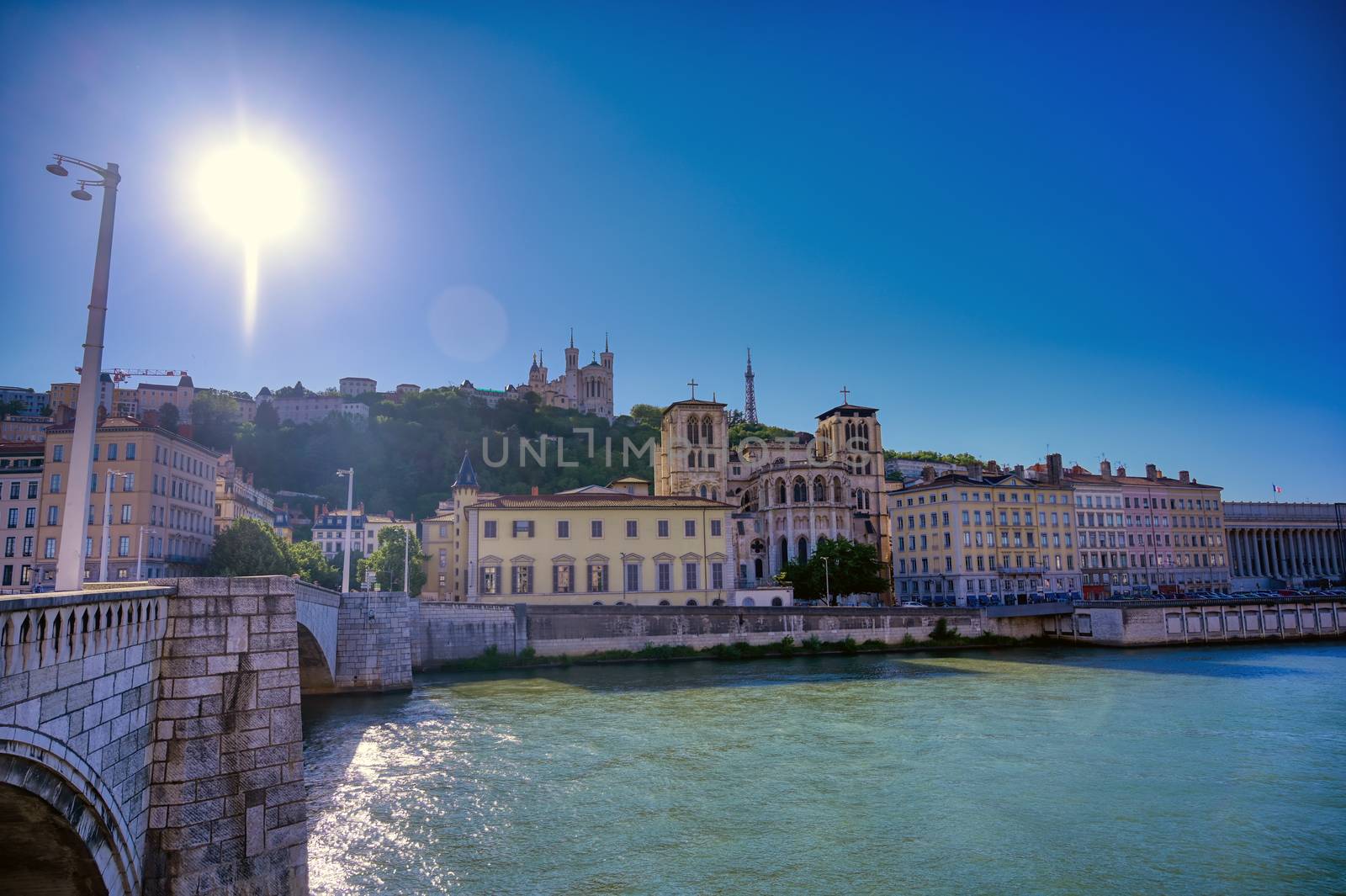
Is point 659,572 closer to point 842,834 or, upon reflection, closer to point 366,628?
point 366,628

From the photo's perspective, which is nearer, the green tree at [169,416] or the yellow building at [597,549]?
the yellow building at [597,549]

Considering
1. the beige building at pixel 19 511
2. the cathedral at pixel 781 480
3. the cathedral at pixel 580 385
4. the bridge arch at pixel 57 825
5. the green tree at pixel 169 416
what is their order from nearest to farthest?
1. the bridge arch at pixel 57 825
2. the beige building at pixel 19 511
3. the cathedral at pixel 781 480
4. the green tree at pixel 169 416
5. the cathedral at pixel 580 385

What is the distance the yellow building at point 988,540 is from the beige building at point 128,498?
2126 inches

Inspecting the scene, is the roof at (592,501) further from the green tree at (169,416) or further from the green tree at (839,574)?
the green tree at (169,416)

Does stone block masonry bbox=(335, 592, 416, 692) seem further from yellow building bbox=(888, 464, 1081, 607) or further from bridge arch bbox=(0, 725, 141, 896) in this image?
yellow building bbox=(888, 464, 1081, 607)

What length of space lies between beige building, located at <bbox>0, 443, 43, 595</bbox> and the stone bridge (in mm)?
40943

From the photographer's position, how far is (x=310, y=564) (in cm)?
6084

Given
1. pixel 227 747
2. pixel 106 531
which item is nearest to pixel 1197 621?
pixel 227 747

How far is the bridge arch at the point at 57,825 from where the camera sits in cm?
647

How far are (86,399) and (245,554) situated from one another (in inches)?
1697

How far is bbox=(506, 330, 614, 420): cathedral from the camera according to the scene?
16150 cm

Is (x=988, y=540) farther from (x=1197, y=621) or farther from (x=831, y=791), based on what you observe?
(x=831, y=791)

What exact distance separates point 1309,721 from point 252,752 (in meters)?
31.3


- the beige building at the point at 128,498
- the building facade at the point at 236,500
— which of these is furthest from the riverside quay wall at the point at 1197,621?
the beige building at the point at 128,498
